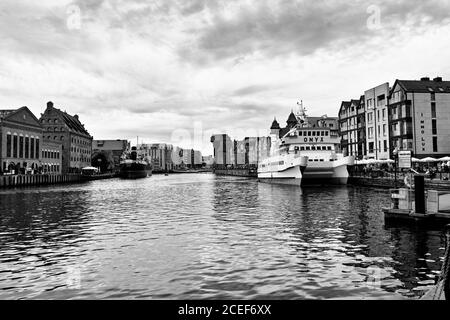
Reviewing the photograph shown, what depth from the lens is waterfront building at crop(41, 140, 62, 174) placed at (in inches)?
4316

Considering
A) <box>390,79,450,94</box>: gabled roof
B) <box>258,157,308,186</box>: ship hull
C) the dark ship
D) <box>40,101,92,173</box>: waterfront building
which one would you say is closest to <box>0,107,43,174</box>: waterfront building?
<box>40,101,92,173</box>: waterfront building

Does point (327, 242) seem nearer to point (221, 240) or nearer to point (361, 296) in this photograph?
point (221, 240)

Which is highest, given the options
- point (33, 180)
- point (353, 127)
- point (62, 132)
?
point (62, 132)

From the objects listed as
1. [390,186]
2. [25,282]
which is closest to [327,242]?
[25,282]

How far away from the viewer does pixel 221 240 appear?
59.8ft

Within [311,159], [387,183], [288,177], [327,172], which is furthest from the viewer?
[288,177]

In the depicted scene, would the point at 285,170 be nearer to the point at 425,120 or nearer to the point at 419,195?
the point at 425,120

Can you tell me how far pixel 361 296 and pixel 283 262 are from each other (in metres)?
4.10

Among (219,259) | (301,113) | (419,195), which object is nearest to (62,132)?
(301,113)

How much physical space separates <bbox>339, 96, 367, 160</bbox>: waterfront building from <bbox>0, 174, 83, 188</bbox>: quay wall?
254 feet

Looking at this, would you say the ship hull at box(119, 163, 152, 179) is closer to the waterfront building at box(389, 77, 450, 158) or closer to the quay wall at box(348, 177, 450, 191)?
the quay wall at box(348, 177, 450, 191)

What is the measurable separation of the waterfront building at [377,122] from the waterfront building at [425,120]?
5.90 m

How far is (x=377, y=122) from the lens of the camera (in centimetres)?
8488

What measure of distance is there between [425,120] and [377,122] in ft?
41.7
